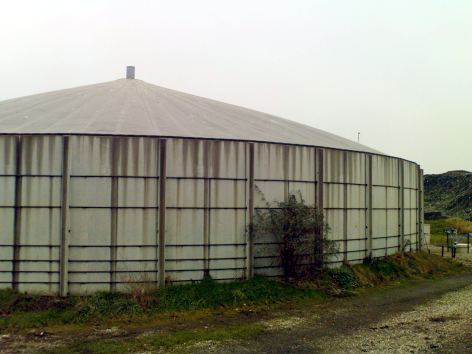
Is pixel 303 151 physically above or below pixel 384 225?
above

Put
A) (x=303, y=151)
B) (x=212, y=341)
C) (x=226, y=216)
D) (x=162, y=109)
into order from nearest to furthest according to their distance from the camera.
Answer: (x=212, y=341) → (x=226, y=216) → (x=303, y=151) → (x=162, y=109)

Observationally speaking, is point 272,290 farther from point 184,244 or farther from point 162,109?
point 162,109

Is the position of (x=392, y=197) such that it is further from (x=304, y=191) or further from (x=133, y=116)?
(x=133, y=116)

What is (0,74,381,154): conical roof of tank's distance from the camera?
51.5 feet

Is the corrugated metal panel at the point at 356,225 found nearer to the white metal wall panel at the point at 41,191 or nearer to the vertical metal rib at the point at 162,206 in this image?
the vertical metal rib at the point at 162,206

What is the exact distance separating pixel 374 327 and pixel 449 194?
236ft

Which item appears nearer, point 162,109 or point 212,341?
point 212,341

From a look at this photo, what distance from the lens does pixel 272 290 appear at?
1453 centimetres

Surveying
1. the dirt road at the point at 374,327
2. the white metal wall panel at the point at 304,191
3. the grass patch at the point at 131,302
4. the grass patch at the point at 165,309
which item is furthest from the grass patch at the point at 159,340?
the white metal wall panel at the point at 304,191

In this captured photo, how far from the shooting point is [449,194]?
243 feet

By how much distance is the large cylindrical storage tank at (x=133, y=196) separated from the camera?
1366cm

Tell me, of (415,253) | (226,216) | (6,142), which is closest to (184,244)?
(226,216)

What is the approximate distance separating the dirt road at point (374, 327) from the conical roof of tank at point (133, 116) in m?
7.37

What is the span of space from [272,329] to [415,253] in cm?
1458
